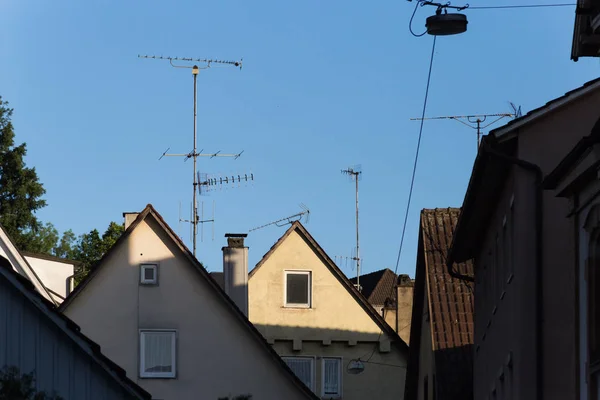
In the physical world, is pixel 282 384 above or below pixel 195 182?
below

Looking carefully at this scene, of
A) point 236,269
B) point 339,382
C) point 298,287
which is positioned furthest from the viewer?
point 298,287

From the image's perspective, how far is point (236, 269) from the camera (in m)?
32.8

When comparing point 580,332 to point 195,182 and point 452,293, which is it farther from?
point 195,182

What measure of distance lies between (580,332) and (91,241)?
62.6 metres

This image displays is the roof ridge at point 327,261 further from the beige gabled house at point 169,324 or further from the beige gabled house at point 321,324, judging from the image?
the beige gabled house at point 169,324

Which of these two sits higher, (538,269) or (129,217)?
(129,217)

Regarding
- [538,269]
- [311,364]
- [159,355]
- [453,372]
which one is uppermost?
[538,269]

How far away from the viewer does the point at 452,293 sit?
91.4 feet

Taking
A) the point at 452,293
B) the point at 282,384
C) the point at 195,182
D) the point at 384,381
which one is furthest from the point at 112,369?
the point at 195,182

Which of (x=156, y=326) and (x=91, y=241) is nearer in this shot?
(x=156, y=326)

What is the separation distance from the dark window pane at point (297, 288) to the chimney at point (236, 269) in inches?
202

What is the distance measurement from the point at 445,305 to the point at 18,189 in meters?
43.8

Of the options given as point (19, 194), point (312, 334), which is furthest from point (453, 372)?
point (19, 194)

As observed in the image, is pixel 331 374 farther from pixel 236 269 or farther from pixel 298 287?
pixel 236 269
